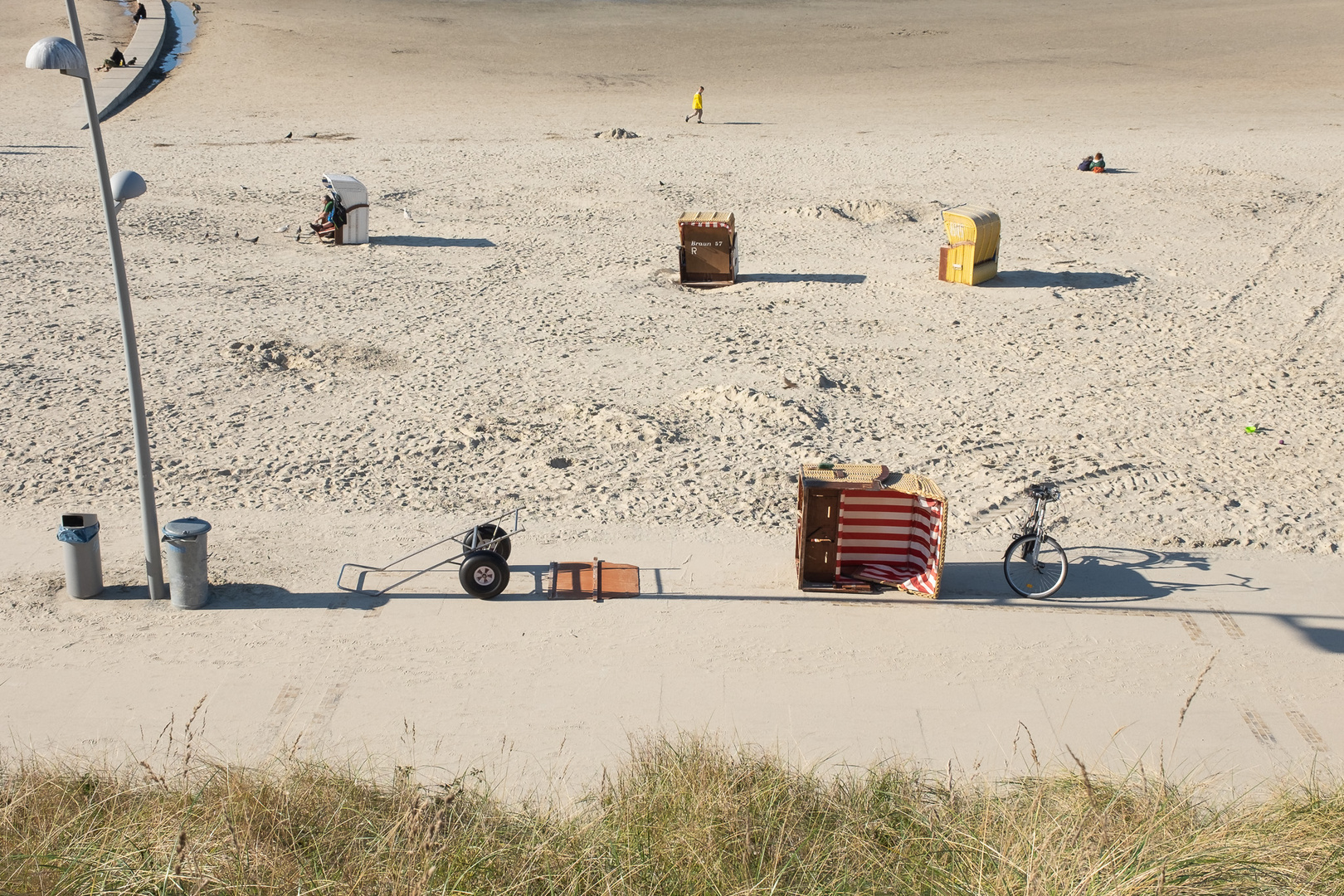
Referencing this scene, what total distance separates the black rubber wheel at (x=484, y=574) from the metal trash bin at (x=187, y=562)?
236cm

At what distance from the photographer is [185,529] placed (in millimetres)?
9867

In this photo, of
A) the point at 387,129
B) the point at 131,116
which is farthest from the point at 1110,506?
the point at 131,116

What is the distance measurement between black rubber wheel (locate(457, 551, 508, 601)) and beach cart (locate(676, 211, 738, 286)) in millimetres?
11223

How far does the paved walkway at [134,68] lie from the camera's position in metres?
38.2

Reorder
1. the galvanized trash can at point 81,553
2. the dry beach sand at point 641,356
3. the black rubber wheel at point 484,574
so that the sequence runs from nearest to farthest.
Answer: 1. the galvanized trash can at point 81,553
2. the black rubber wheel at point 484,574
3. the dry beach sand at point 641,356

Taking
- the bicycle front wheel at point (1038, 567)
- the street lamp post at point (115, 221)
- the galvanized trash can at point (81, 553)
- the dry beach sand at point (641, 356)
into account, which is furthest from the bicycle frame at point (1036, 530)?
the galvanized trash can at point (81, 553)

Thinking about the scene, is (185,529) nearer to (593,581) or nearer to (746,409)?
(593,581)

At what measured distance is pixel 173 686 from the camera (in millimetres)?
8984

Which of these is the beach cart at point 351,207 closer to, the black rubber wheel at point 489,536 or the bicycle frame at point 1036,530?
the black rubber wheel at point 489,536

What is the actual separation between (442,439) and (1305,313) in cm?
1507

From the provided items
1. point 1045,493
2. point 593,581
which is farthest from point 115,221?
point 1045,493

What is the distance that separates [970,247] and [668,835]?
52.7 ft

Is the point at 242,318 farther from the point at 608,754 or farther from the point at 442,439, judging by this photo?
the point at 608,754

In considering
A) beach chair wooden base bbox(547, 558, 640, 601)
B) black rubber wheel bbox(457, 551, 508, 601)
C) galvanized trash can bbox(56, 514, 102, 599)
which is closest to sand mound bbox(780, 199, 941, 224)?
beach chair wooden base bbox(547, 558, 640, 601)
